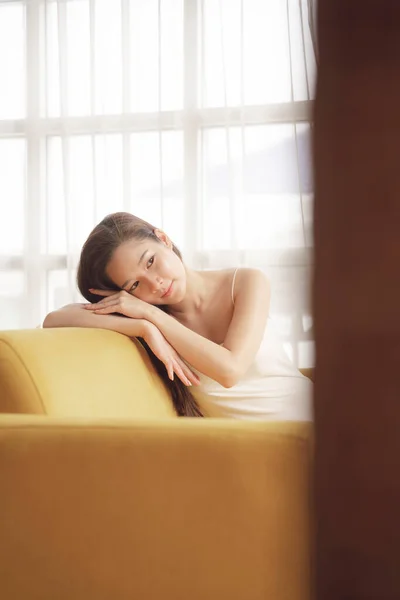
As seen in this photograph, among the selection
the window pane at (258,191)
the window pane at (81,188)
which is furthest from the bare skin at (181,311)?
the window pane at (81,188)

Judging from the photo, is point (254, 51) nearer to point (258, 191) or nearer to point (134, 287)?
point (258, 191)

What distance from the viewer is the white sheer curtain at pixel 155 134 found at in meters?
3.53

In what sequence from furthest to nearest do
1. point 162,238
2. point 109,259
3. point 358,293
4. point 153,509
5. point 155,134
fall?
1. point 155,134
2. point 162,238
3. point 109,259
4. point 153,509
5. point 358,293

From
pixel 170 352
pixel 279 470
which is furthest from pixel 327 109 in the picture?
pixel 170 352

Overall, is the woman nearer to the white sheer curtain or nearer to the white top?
the white top

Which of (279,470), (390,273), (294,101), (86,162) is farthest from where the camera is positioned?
(86,162)

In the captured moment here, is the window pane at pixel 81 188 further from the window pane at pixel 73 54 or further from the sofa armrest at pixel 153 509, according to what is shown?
the sofa armrest at pixel 153 509

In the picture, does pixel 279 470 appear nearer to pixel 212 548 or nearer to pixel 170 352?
pixel 212 548

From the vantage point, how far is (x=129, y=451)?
0.97 m

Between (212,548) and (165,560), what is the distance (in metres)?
0.08

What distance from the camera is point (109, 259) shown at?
174cm

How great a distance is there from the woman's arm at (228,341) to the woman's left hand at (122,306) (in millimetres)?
22

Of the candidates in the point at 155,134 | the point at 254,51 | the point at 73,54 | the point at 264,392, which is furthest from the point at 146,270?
the point at 73,54

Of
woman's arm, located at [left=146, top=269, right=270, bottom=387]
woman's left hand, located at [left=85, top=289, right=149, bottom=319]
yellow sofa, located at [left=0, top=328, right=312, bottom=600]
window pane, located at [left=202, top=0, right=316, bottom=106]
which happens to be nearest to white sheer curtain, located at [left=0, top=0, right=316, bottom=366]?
window pane, located at [left=202, top=0, right=316, bottom=106]
